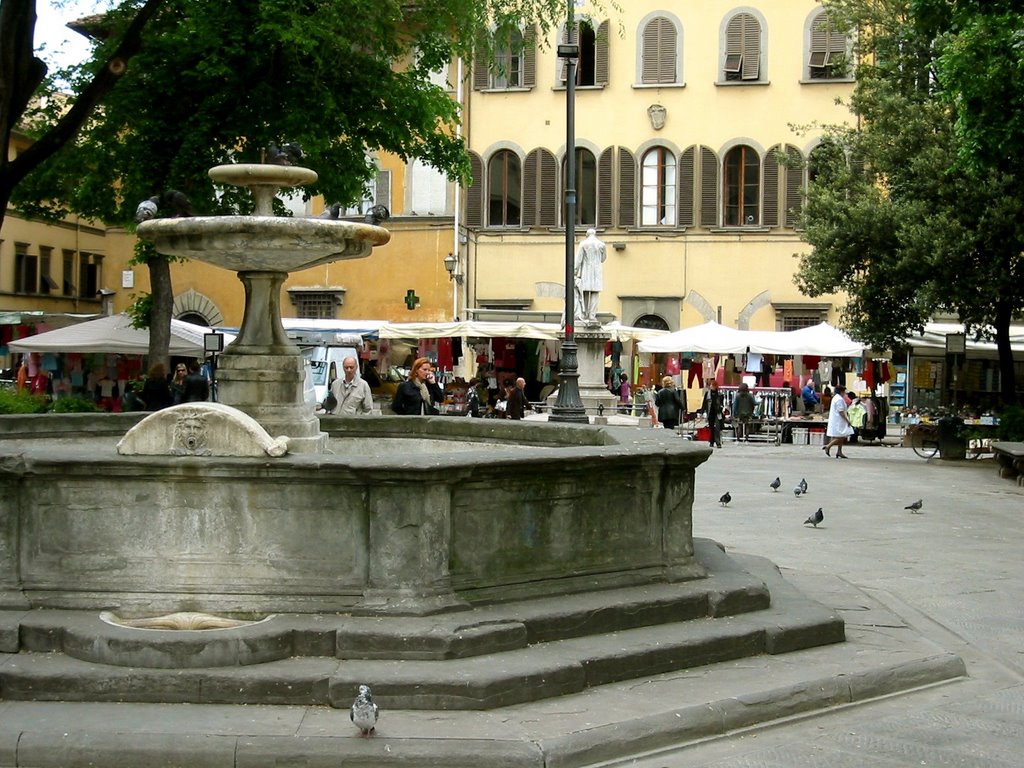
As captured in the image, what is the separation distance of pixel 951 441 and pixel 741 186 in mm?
15315

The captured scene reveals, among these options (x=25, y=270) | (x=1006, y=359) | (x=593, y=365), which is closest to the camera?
(x=1006, y=359)

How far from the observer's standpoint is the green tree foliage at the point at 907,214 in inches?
981

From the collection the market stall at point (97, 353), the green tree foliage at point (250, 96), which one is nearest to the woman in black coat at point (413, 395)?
the green tree foliage at point (250, 96)

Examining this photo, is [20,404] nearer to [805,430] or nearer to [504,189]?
[805,430]

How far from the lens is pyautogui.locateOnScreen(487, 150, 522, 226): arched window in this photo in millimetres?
40625

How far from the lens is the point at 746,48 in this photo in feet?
128

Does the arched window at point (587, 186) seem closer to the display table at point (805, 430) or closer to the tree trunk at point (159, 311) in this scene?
the display table at point (805, 430)

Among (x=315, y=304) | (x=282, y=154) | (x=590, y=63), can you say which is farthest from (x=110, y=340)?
(x=590, y=63)

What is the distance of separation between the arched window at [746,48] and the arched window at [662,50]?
1.55 meters

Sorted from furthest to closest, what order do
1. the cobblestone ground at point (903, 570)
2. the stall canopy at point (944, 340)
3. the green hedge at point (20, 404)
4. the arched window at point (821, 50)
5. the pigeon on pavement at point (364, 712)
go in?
the arched window at point (821, 50) < the stall canopy at point (944, 340) < the green hedge at point (20, 404) < the cobblestone ground at point (903, 570) < the pigeon on pavement at point (364, 712)

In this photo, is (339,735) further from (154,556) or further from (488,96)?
(488,96)

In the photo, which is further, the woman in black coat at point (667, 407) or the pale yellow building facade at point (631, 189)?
the pale yellow building facade at point (631, 189)

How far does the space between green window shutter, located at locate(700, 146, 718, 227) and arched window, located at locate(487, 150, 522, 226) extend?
525 cm

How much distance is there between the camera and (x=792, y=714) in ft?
23.0
